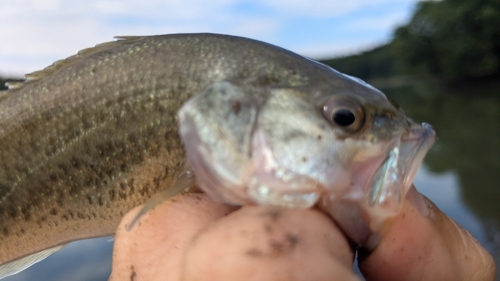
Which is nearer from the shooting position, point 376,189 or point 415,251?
point 376,189

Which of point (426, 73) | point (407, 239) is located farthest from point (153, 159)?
point (426, 73)

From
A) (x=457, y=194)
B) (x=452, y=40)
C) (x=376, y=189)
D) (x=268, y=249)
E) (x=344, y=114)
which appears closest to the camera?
(x=268, y=249)

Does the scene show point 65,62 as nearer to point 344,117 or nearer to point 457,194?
point 344,117

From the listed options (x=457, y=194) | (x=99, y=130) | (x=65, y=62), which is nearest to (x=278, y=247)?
(x=99, y=130)

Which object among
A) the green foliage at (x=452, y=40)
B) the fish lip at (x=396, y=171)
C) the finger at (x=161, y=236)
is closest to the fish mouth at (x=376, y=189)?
the fish lip at (x=396, y=171)

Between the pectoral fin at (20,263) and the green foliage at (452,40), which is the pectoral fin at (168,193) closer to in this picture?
the pectoral fin at (20,263)

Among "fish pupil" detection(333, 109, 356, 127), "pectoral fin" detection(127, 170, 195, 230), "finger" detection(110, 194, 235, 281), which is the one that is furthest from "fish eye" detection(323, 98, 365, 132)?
"pectoral fin" detection(127, 170, 195, 230)
